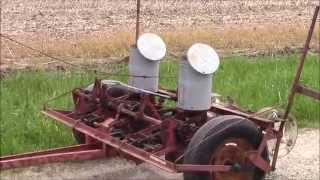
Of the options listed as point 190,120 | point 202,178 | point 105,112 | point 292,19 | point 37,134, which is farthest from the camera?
point 292,19

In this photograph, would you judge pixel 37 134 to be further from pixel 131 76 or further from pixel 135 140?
pixel 135 140

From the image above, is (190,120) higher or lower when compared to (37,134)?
higher

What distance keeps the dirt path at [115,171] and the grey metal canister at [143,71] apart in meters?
0.67

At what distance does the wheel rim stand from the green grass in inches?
70.7

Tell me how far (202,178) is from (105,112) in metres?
1.12

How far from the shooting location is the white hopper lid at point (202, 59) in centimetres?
518

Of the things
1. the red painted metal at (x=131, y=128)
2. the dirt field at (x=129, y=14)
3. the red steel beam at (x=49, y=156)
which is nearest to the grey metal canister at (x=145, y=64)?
the red painted metal at (x=131, y=128)

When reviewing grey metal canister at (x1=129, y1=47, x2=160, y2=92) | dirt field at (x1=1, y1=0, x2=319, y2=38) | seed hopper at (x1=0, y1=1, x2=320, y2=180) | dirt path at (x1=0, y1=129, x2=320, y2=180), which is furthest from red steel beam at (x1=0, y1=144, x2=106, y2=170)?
dirt field at (x1=1, y1=0, x2=319, y2=38)

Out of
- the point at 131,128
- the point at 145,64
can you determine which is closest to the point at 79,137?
the point at 131,128

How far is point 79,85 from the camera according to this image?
7.48m

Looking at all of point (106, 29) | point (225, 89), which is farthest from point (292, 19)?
point (106, 29)

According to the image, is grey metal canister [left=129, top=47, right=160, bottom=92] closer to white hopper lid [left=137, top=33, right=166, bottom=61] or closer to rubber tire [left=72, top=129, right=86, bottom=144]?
white hopper lid [left=137, top=33, right=166, bottom=61]

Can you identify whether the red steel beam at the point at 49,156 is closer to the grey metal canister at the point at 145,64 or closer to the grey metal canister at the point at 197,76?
the grey metal canister at the point at 197,76

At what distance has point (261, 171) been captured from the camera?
5.18m
